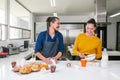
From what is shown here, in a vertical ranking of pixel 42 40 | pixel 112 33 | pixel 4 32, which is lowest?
pixel 42 40

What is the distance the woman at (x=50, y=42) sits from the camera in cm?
245

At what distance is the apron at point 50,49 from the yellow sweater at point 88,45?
0.28 metres

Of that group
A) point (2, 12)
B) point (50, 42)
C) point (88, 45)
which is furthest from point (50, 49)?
point (2, 12)

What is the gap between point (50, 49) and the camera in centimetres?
257

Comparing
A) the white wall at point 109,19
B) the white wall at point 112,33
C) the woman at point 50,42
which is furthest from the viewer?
the white wall at point 112,33

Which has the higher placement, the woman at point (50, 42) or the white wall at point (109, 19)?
the white wall at point (109, 19)

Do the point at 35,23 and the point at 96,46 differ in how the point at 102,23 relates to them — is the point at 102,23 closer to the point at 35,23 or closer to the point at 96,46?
the point at 96,46

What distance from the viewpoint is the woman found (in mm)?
2449

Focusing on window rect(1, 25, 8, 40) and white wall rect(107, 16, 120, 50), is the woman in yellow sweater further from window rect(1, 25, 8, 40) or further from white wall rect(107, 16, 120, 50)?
white wall rect(107, 16, 120, 50)

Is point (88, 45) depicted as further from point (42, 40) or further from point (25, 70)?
point (25, 70)

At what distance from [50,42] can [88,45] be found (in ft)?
1.80

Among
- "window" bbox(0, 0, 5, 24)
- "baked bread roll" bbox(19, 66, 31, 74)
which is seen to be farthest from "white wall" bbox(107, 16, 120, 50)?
"baked bread roll" bbox(19, 66, 31, 74)

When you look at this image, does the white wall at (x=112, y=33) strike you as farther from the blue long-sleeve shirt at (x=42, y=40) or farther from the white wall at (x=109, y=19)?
the blue long-sleeve shirt at (x=42, y=40)

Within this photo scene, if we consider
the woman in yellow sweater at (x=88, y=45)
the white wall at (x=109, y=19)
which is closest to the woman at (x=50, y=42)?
the woman in yellow sweater at (x=88, y=45)
